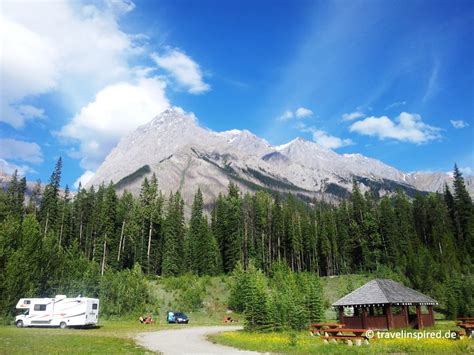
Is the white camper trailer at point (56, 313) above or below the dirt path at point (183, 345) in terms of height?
above

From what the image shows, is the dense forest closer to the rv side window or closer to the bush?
the bush

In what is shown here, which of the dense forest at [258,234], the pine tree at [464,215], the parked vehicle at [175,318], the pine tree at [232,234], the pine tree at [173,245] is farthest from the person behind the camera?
the pine tree at [232,234]

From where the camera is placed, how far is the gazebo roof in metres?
32.8

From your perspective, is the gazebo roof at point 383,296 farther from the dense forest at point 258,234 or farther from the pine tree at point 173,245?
the pine tree at point 173,245

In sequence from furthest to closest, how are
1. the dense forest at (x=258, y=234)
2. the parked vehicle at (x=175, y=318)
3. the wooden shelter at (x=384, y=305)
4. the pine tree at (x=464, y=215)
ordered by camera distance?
1. the pine tree at (x=464, y=215)
2. the dense forest at (x=258, y=234)
3. the parked vehicle at (x=175, y=318)
4. the wooden shelter at (x=384, y=305)

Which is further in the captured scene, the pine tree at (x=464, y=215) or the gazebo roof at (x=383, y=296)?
the pine tree at (x=464, y=215)

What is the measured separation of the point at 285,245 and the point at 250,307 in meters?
59.9

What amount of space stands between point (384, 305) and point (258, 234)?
5714 cm

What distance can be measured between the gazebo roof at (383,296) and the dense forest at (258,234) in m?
26.7

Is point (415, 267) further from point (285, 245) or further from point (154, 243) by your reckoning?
point (154, 243)

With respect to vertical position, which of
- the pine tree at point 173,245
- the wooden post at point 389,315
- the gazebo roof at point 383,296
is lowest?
the wooden post at point 389,315

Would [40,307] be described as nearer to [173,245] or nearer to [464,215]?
[173,245]

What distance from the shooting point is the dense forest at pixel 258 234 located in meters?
74.6

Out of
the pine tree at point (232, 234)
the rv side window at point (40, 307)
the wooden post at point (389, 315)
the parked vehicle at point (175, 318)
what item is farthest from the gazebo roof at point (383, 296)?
the pine tree at point (232, 234)
